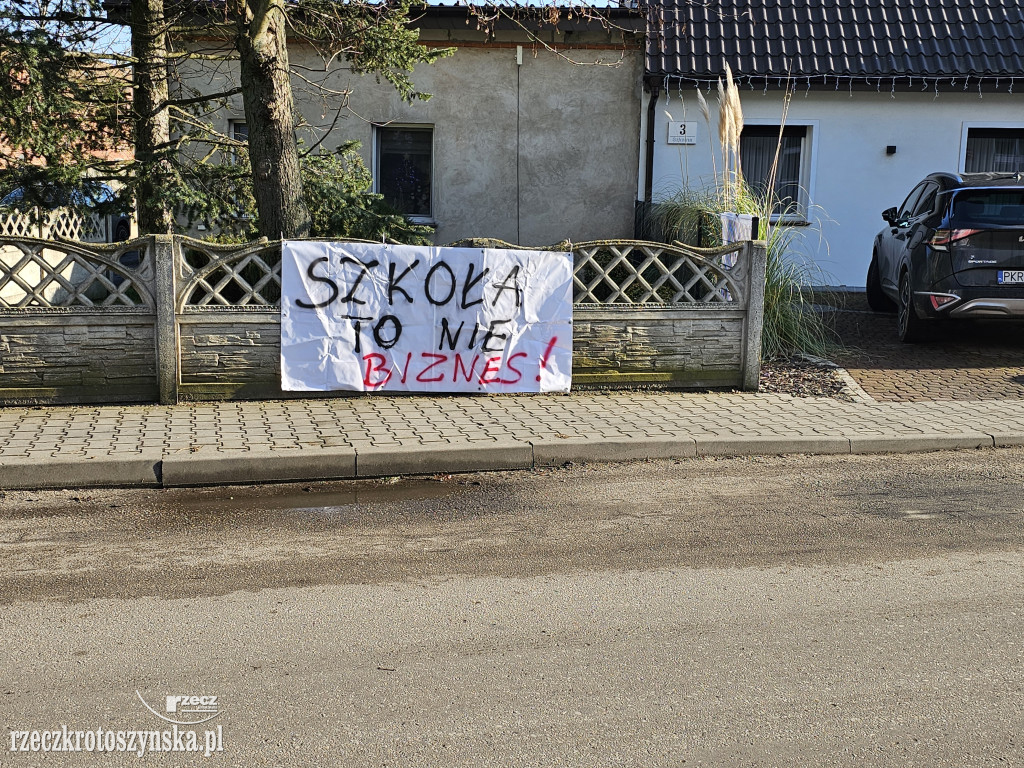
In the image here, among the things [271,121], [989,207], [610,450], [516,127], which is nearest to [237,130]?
[516,127]

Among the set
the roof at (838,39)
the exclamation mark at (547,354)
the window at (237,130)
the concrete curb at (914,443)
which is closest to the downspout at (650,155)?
the roof at (838,39)

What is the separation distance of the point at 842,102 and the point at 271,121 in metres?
9.72

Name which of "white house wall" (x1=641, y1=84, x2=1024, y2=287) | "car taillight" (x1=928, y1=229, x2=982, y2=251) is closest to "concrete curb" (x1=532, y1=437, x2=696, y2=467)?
"car taillight" (x1=928, y1=229, x2=982, y2=251)

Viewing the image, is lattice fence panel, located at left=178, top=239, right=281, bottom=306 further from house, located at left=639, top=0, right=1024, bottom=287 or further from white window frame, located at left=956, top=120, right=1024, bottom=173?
white window frame, located at left=956, top=120, right=1024, bottom=173

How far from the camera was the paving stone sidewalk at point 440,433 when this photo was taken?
667 cm

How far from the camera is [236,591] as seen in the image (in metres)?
4.61

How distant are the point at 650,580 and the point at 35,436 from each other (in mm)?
4792

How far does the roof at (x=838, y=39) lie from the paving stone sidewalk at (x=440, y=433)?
311 inches

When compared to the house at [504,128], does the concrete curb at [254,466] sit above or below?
below

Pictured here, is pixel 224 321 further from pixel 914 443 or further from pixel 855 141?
pixel 855 141

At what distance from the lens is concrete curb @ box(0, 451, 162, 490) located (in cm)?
642

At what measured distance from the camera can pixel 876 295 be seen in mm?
13289

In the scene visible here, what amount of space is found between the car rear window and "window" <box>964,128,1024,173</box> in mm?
6012

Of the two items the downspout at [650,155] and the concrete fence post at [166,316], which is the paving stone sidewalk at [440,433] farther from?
the downspout at [650,155]
